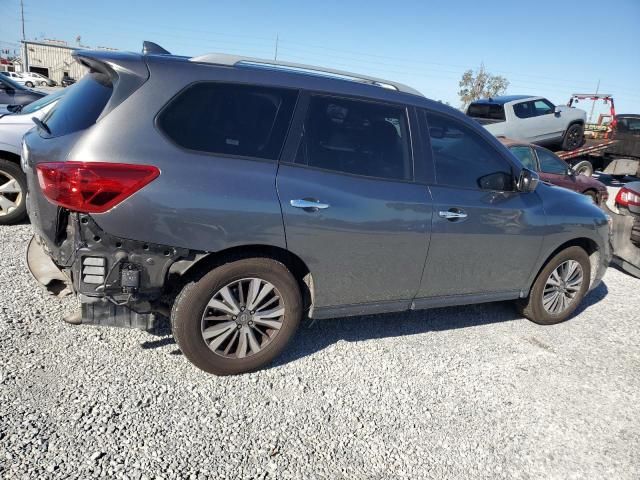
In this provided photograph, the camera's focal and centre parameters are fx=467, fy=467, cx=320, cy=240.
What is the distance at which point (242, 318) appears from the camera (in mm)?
2963

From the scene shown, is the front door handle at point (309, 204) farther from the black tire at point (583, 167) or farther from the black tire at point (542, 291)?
the black tire at point (583, 167)

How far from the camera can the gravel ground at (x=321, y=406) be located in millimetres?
2365

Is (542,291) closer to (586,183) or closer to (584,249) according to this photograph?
(584,249)

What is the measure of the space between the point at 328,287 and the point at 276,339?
19.2 inches

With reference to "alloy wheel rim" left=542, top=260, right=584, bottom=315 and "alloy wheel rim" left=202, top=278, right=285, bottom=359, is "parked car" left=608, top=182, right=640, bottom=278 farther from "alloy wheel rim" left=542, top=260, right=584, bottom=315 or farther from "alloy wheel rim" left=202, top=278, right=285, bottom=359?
"alloy wheel rim" left=202, top=278, right=285, bottom=359

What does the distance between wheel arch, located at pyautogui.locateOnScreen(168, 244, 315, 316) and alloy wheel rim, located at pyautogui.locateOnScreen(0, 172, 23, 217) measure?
3.51 meters

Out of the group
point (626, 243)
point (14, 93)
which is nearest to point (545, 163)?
point (626, 243)

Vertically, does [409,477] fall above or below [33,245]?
below

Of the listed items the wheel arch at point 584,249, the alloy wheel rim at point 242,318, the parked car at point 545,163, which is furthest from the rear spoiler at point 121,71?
the parked car at point 545,163

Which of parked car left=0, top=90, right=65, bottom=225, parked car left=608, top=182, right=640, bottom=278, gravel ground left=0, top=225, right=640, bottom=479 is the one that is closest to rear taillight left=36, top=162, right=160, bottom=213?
gravel ground left=0, top=225, right=640, bottom=479

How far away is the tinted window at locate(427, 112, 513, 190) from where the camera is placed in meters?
3.47

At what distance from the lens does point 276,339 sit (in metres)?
3.11

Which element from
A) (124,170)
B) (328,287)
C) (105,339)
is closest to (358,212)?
(328,287)

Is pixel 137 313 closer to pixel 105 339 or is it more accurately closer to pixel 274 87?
pixel 105 339
